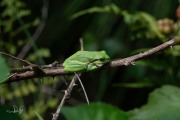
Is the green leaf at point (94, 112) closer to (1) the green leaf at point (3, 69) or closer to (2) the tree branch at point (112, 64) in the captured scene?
(1) the green leaf at point (3, 69)

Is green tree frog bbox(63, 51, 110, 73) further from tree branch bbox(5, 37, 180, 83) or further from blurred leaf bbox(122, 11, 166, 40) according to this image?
blurred leaf bbox(122, 11, 166, 40)

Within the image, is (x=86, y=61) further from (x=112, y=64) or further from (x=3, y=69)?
(x=3, y=69)

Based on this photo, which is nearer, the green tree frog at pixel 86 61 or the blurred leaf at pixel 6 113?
the blurred leaf at pixel 6 113

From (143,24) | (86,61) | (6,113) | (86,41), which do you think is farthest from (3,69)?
(86,41)

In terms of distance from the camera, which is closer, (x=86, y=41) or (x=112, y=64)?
(x=112, y=64)

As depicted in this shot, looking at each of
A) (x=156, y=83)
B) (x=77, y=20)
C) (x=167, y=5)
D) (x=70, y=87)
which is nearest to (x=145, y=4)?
(x=167, y=5)

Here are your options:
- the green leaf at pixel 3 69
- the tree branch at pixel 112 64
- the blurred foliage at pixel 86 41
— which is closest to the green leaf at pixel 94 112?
the green leaf at pixel 3 69

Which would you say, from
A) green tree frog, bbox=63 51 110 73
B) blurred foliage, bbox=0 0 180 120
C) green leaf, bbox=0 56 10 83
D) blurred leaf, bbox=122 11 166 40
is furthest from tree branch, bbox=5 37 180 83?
blurred foliage, bbox=0 0 180 120
